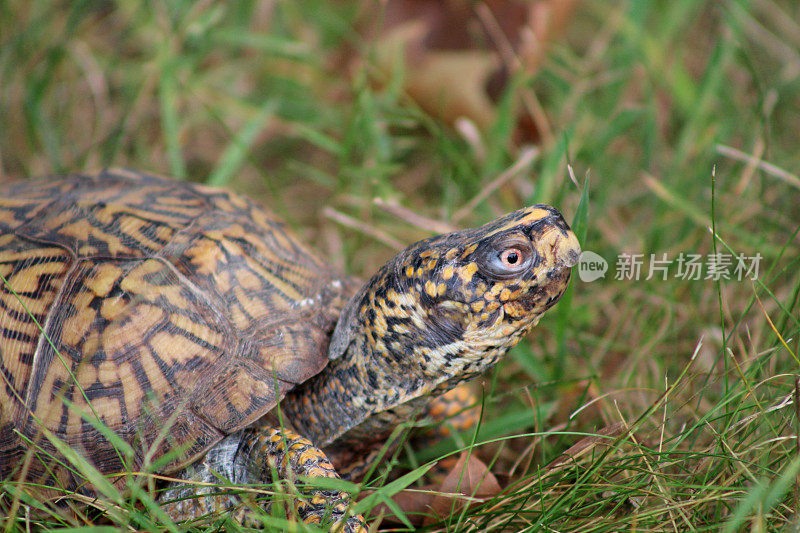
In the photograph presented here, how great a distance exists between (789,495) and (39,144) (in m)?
3.60

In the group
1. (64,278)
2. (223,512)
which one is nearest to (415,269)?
(223,512)

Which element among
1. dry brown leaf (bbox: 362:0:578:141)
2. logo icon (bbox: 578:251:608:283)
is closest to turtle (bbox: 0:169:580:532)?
logo icon (bbox: 578:251:608:283)

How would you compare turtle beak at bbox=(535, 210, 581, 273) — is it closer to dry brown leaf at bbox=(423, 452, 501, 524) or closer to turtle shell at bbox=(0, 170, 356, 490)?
dry brown leaf at bbox=(423, 452, 501, 524)

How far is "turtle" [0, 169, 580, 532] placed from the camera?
1.74 meters

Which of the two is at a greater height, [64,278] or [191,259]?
[64,278]

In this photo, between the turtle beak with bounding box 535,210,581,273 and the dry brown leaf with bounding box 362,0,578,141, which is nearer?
the turtle beak with bounding box 535,210,581,273

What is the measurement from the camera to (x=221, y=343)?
194 centimetres

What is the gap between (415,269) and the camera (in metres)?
1.82

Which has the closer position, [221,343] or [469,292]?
[469,292]

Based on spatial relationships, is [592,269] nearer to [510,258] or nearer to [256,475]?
[510,258]

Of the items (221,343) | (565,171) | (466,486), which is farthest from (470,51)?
(466,486)

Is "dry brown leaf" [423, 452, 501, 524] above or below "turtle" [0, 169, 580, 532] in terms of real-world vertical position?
below

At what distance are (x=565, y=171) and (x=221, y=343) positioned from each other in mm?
1451

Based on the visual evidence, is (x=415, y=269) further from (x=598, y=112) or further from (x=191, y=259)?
(x=598, y=112)
